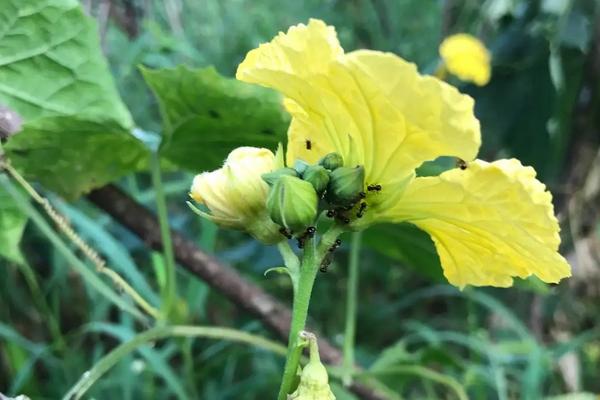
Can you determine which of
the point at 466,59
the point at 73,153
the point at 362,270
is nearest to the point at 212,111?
the point at 73,153

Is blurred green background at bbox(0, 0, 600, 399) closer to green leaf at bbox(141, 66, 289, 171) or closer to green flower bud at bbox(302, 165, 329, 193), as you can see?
green leaf at bbox(141, 66, 289, 171)

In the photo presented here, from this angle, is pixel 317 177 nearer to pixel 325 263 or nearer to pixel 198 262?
pixel 325 263

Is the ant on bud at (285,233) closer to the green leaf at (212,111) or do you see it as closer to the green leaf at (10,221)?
the green leaf at (212,111)

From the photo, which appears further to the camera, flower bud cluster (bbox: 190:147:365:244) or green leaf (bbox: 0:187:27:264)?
green leaf (bbox: 0:187:27:264)

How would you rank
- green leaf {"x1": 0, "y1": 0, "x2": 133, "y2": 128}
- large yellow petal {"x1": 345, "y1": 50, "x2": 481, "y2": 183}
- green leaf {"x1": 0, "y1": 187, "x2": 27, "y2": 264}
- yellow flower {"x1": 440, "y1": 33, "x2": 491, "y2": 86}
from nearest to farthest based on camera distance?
large yellow petal {"x1": 345, "y1": 50, "x2": 481, "y2": 183}, green leaf {"x1": 0, "y1": 0, "x2": 133, "y2": 128}, green leaf {"x1": 0, "y1": 187, "x2": 27, "y2": 264}, yellow flower {"x1": 440, "y1": 33, "x2": 491, "y2": 86}

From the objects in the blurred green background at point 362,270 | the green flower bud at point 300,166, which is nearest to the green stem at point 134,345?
the blurred green background at point 362,270

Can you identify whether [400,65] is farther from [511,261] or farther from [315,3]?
[315,3]

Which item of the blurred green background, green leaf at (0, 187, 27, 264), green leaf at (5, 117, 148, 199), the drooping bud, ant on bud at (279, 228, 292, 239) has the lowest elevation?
the blurred green background

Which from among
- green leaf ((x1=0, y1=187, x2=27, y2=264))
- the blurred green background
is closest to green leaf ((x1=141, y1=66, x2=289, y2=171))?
the blurred green background
